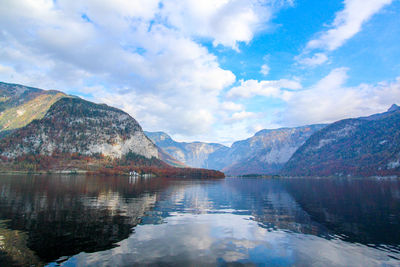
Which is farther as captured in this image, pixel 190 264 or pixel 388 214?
pixel 388 214

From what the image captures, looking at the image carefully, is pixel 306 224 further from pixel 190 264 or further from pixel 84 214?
pixel 84 214

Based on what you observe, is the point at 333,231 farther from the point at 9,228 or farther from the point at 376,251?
the point at 9,228

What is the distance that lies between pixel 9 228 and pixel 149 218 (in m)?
18.6

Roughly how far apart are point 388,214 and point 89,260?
170 ft

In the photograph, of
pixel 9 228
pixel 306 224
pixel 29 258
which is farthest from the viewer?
pixel 306 224

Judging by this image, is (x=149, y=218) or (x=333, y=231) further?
(x=149, y=218)

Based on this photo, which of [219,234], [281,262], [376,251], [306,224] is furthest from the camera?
[306,224]

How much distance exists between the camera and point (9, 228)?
91.3ft

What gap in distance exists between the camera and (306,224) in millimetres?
36531

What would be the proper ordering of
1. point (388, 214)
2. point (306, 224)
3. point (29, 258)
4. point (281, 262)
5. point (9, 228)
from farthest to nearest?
point (388, 214) → point (306, 224) → point (9, 228) → point (281, 262) → point (29, 258)

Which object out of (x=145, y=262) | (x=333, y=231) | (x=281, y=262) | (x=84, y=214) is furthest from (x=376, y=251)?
(x=84, y=214)

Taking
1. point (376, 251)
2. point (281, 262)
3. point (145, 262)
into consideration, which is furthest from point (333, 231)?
point (145, 262)

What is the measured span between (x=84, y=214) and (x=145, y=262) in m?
23.9

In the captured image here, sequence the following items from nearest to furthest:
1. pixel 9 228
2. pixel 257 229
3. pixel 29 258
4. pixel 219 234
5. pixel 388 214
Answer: pixel 29 258
pixel 9 228
pixel 219 234
pixel 257 229
pixel 388 214
